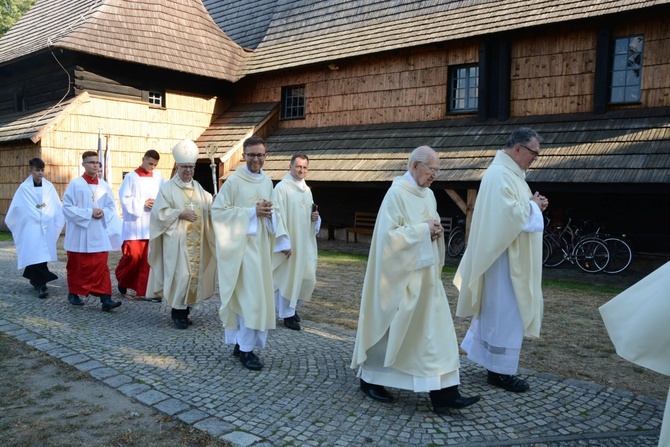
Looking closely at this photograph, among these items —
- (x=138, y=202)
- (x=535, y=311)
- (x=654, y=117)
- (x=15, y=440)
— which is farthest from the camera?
(x=654, y=117)

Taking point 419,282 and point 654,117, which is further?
point 654,117

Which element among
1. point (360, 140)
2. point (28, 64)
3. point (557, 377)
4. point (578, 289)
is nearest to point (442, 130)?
point (360, 140)

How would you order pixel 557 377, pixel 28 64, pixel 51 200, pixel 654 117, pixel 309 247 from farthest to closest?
pixel 28 64
pixel 654 117
pixel 51 200
pixel 309 247
pixel 557 377

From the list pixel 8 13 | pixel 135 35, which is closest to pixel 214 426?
pixel 135 35

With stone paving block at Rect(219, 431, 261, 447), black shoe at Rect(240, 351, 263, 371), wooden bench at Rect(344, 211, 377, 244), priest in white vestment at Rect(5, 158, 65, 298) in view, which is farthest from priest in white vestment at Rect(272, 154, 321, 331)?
wooden bench at Rect(344, 211, 377, 244)

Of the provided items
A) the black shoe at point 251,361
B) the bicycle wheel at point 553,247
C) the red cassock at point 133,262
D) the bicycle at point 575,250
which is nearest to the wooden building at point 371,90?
the bicycle at point 575,250

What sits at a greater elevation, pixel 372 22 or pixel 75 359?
pixel 372 22

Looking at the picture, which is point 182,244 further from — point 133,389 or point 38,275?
point 38,275

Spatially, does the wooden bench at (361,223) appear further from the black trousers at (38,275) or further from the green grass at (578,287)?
the black trousers at (38,275)

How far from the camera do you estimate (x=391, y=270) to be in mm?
4168

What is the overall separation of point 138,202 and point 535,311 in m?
5.51

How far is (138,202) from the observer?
25.6ft

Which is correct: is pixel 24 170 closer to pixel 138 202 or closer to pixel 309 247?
pixel 138 202

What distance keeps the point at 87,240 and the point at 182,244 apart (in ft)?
5.30
